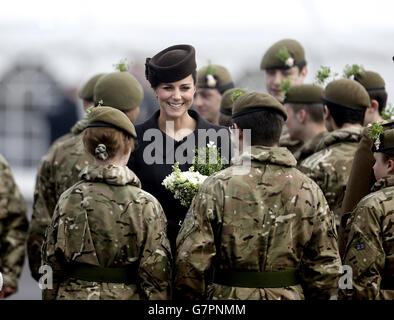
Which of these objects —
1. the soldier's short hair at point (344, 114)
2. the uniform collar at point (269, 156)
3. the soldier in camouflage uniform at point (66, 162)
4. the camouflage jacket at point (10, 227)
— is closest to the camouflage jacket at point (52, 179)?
the soldier in camouflage uniform at point (66, 162)

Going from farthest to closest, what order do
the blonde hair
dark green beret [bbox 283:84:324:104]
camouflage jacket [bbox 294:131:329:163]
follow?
dark green beret [bbox 283:84:324:104] → camouflage jacket [bbox 294:131:329:163] → the blonde hair

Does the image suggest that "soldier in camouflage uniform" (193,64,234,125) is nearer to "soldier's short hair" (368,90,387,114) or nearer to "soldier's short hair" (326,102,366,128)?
"soldier's short hair" (368,90,387,114)

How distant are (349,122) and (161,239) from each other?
2.51 m

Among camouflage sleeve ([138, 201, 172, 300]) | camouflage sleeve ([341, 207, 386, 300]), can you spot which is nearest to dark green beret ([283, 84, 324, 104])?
camouflage sleeve ([341, 207, 386, 300])

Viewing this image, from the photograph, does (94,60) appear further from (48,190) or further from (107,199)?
(107,199)

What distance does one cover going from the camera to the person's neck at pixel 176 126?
6594mm

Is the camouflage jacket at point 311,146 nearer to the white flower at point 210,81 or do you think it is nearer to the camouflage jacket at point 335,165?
the camouflage jacket at point 335,165

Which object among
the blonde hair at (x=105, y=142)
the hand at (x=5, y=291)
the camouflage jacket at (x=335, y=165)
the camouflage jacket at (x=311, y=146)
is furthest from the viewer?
the camouflage jacket at (x=311, y=146)

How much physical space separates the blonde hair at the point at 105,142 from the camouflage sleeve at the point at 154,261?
345mm

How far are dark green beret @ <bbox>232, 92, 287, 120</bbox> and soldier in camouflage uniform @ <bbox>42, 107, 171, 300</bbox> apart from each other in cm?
Result: 68

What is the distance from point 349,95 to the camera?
747cm

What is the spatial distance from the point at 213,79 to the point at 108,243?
4518 mm

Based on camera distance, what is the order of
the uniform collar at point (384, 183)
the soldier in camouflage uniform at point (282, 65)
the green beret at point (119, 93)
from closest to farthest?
the uniform collar at point (384, 183)
the green beret at point (119, 93)
the soldier in camouflage uniform at point (282, 65)

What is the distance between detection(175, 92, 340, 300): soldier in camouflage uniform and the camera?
210 inches
